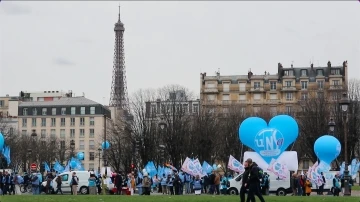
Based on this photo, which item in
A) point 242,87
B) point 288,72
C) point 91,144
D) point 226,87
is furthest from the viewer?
point 91,144

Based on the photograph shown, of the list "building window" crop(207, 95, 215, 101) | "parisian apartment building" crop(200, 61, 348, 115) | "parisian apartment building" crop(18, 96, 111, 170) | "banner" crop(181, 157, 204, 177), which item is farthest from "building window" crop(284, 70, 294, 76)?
"banner" crop(181, 157, 204, 177)

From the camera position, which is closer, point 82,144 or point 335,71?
point 335,71

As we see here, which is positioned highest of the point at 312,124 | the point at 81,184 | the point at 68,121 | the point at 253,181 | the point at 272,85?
the point at 272,85

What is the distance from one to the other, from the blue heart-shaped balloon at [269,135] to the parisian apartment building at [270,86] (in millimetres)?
75567

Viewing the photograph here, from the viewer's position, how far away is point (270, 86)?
402 ft

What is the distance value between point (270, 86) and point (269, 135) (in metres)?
81.9

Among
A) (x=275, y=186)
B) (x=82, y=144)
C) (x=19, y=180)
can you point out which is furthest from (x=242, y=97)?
(x=275, y=186)

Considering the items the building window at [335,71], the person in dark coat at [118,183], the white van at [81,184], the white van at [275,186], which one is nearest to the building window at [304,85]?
the building window at [335,71]

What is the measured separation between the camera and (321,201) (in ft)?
95.0

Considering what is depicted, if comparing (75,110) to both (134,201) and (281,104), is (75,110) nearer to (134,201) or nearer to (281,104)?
(281,104)

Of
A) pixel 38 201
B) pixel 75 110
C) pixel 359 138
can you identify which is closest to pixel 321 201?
pixel 38 201

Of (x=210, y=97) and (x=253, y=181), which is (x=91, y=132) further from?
(x=253, y=181)

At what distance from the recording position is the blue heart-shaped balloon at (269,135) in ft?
136

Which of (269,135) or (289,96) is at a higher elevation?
(289,96)
